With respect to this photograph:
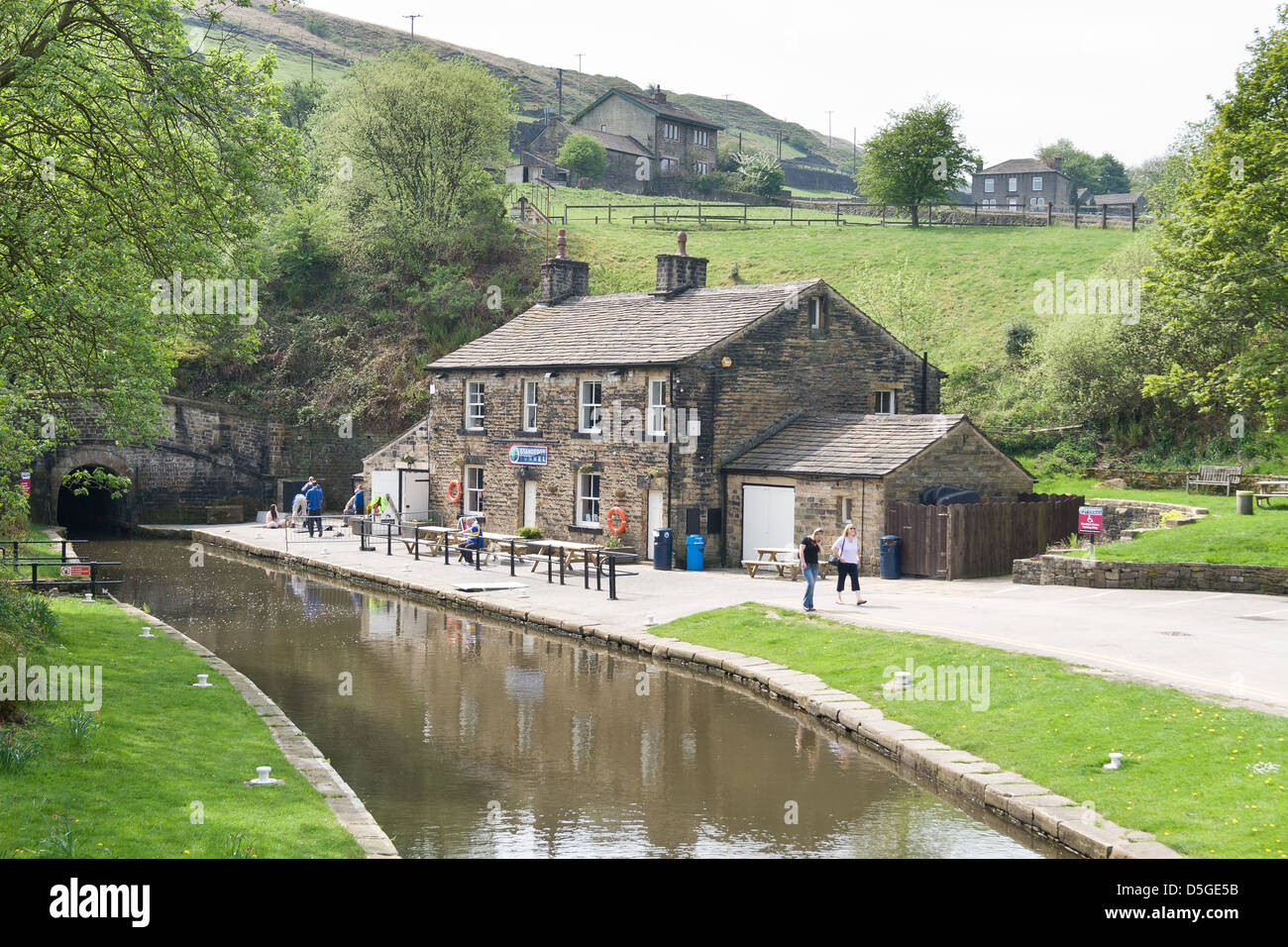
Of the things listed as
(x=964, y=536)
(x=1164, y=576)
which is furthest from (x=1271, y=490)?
(x=964, y=536)

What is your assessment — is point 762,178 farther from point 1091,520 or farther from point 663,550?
point 1091,520

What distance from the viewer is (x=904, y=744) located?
1333 cm

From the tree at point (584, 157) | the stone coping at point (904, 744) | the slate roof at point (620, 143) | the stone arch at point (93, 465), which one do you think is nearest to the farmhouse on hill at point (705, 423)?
the stone coping at point (904, 744)

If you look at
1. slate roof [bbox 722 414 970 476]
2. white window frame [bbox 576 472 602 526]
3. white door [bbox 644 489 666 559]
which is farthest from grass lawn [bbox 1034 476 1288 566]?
white window frame [bbox 576 472 602 526]

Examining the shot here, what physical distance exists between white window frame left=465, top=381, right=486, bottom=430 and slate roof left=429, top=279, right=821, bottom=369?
28.5 inches

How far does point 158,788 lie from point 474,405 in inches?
1055

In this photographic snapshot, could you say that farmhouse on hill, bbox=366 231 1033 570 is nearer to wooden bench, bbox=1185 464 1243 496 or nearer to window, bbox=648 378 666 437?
window, bbox=648 378 666 437

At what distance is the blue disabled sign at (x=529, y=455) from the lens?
33719 millimetres

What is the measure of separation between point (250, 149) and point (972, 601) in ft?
50.5

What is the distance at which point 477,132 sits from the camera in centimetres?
5234

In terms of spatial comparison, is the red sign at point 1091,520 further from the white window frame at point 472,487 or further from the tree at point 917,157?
the tree at point 917,157

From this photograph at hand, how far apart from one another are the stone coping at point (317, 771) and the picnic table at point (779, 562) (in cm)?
1355

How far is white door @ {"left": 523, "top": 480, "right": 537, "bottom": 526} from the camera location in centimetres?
3422
